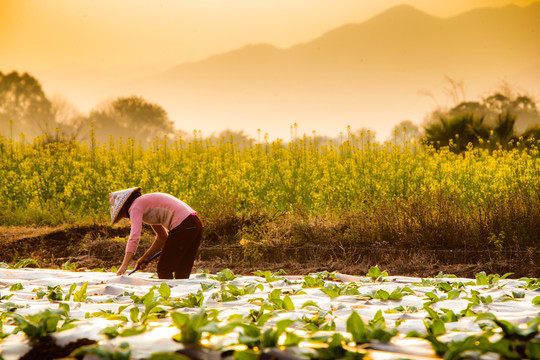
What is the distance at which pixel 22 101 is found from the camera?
124 ft

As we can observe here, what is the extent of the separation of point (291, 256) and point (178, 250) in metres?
1.83

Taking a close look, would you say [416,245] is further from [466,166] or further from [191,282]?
[466,166]

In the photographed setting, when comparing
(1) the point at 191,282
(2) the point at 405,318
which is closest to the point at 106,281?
(1) the point at 191,282

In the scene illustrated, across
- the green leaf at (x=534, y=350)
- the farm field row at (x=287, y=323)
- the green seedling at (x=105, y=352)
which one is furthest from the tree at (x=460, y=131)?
the green seedling at (x=105, y=352)

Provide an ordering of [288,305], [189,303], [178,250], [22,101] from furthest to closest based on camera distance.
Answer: [22,101] < [178,250] < [189,303] < [288,305]

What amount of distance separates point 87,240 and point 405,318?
5.48 meters

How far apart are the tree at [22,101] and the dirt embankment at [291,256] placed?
3199 centimetres

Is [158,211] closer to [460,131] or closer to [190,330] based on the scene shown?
[190,330]

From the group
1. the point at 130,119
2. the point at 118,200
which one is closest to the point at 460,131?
the point at 118,200

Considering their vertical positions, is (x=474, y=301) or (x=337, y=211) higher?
(x=337, y=211)

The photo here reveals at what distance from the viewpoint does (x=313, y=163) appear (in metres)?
9.80

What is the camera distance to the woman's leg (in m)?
4.93

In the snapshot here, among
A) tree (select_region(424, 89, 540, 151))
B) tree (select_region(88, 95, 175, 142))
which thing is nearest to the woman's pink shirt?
tree (select_region(424, 89, 540, 151))

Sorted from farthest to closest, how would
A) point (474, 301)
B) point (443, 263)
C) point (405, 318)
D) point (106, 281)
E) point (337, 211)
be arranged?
point (337, 211) → point (443, 263) → point (106, 281) → point (474, 301) → point (405, 318)
